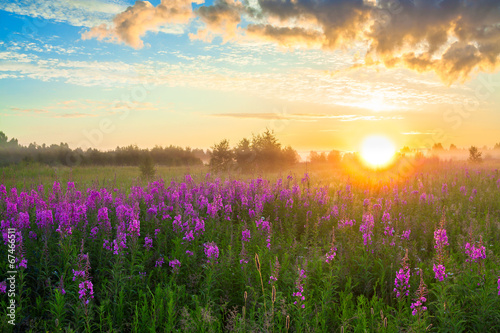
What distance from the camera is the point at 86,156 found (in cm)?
3422

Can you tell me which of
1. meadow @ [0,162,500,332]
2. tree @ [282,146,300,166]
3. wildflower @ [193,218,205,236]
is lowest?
meadow @ [0,162,500,332]

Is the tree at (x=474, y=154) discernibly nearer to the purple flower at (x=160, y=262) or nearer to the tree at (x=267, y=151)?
the tree at (x=267, y=151)

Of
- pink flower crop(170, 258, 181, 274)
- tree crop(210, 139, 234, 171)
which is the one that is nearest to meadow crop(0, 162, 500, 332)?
pink flower crop(170, 258, 181, 274)

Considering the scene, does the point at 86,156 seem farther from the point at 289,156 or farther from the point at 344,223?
the point at 344,223

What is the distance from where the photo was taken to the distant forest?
32469 millimetres

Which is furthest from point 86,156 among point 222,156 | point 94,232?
point 94,232

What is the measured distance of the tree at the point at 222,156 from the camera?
87.8 ft

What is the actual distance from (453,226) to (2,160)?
34.2 m

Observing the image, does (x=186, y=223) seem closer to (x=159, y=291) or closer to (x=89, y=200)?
(x=159, y=291)

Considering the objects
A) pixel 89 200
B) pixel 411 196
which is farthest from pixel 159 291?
pixel 411 196

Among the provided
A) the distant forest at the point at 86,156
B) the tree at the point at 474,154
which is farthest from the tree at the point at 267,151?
the tree at the point at 474,154

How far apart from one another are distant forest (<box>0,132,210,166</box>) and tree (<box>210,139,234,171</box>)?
825 centimetres

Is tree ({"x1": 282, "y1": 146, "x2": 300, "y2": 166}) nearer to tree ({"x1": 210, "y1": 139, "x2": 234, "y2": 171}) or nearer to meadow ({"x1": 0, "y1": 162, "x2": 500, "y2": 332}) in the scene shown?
tree ({"x1": 210, "y1": 139, "x2": 234, "y2": 171})

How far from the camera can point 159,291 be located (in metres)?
4.45
